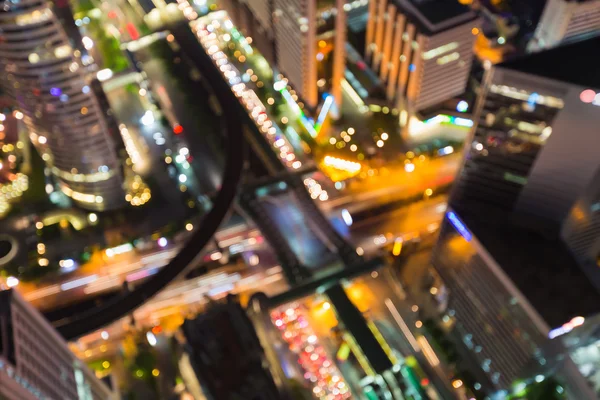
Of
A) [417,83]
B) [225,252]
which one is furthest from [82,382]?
[417,83]

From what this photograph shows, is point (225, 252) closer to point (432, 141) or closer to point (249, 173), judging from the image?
point (249, 173)

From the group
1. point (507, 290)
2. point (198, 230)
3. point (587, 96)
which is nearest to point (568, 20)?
point (587, 96)

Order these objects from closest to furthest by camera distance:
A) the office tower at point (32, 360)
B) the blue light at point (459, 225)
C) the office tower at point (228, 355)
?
the office tower at point (32, 360)
the blue light at point (459, 225)
the office tower at point (228, 355)

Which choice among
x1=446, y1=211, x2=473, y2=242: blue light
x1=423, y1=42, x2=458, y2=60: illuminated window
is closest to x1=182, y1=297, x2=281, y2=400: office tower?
x1=446, y1=211, x2=473, y2=242: blue light

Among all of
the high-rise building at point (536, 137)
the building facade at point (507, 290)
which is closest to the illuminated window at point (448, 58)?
the high-rise building at point (536, 137)

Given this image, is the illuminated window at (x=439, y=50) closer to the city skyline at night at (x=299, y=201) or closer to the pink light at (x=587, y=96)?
the city skyline at night at (x=299, y=201)

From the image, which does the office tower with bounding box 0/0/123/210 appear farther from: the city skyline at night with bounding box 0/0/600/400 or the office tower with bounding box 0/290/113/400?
the office tower with bounding box 0/290/113/400
